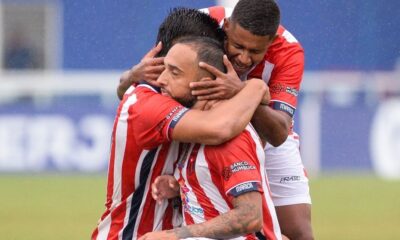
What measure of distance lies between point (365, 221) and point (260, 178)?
9462 mm

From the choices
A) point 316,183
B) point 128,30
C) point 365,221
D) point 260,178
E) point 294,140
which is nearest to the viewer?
point 260,178

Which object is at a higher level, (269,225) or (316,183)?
(269,225)

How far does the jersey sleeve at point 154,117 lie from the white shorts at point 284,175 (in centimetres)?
192

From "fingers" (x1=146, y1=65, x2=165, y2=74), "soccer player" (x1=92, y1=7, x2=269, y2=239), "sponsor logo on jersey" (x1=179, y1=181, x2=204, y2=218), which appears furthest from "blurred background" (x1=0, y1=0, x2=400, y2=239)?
"sponsor logo on jersey" (x1=179, y1=181, x2=204, y2=218)

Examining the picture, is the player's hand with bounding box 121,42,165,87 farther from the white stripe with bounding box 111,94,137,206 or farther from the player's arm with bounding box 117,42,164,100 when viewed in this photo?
the white stripe with bounding box 111,94,137,206

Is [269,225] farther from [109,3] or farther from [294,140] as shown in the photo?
[109,3]

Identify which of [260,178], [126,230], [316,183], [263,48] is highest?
[263,48]

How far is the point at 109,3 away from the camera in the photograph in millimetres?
30109

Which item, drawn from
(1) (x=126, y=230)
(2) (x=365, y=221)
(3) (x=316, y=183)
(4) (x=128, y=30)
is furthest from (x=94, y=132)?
(1) (x=126, y=230)

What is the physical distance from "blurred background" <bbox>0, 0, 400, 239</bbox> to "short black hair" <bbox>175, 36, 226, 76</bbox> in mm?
7049

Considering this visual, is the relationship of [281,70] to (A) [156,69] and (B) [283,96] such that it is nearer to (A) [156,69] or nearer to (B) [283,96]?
(B) [283,96]

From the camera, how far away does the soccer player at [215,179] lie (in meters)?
6.34

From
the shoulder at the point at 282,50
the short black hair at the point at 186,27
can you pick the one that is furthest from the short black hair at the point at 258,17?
the shoulder at the point at 282,50

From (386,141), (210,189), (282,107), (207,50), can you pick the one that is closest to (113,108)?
(386,141)
